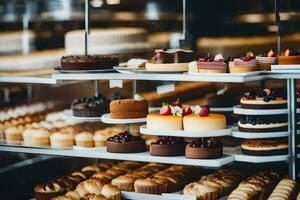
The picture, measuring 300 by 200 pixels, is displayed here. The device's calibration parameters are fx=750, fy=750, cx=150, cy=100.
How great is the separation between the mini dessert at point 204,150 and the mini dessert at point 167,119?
0.16m

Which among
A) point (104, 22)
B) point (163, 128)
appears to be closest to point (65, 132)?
point (163, 128)

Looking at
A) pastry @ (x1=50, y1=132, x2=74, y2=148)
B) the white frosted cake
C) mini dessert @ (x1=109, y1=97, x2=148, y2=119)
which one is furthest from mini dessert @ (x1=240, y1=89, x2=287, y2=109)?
the white frosted cake

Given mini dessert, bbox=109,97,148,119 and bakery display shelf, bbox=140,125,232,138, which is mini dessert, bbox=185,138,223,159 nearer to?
bakery display shelf, bbox=140,125,232,138

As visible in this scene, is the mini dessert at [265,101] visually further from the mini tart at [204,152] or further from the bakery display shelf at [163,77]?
the mini tart at [204,152]

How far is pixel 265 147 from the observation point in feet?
16.5

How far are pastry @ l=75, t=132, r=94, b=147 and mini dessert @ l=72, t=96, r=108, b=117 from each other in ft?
0.50

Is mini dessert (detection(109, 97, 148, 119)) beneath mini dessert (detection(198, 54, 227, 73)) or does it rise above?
beneath

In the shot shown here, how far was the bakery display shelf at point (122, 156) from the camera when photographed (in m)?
4.92

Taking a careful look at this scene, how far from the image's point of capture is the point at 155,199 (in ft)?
16.8

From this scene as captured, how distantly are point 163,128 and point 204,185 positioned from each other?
18.6 inches

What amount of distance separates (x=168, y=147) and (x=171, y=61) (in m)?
0.59

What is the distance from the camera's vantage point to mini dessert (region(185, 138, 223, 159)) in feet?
16.3

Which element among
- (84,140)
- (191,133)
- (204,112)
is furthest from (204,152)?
(84,140)

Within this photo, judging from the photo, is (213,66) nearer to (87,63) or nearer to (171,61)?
(171,61)
